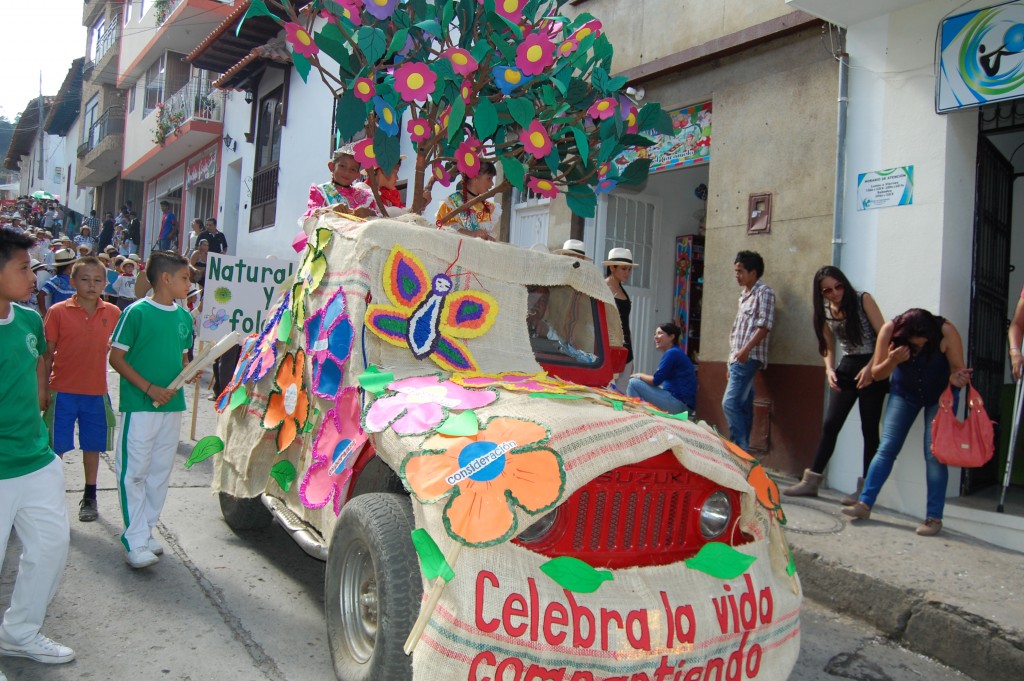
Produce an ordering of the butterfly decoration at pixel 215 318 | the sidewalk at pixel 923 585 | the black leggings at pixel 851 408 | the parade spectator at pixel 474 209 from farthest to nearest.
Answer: the butterfly decoration at pixel 215 318
the black leggings at pixel 851 408
the parade spectator at pixel 474 209
the sidewalk at pixel 923 585

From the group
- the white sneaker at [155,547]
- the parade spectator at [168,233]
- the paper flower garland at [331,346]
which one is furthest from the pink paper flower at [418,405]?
the parade spectator at [168,233]

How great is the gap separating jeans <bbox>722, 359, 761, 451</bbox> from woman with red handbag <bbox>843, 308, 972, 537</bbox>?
1327 mm

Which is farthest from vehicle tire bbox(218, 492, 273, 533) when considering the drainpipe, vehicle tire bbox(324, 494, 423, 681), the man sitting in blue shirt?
the drainpipe

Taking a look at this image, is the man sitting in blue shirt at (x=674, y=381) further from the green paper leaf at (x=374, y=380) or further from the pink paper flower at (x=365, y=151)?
the green paper leaf at (x=374, y=380)

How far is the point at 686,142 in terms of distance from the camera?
841 cm

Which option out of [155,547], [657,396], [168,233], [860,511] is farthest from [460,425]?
[168,233]

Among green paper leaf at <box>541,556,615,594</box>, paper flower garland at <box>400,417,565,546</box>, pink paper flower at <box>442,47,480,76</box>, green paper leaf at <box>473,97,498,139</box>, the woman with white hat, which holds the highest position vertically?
pink paper flower at <box>442,47,480,76</box>

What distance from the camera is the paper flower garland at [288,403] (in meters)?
3.70

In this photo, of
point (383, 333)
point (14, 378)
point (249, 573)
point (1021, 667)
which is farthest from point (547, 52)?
point (1021, 667)

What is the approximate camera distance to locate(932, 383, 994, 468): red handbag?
5113mm

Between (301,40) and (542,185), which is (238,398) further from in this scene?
(542,185)

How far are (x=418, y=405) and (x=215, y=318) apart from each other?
475 cm

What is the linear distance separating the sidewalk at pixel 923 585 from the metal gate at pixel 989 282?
1.18 metres

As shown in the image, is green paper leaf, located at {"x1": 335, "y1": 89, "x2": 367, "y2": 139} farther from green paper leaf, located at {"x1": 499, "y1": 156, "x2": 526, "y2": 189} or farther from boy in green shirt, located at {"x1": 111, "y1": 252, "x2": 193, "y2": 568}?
boy in green shirt, located at {"x1": 111, "y1": 252, "x2": 193, "y2": 568}
